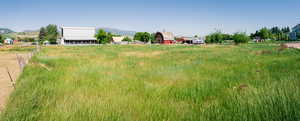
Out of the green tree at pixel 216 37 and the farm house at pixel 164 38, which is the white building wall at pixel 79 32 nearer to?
the farm house at pixel 164 38

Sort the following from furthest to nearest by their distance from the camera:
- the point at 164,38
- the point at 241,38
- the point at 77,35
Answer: the point at 164,38, the point at 77,35, the point at 241,38

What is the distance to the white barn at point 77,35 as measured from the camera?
6825cm

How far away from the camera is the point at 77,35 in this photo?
2822 inches

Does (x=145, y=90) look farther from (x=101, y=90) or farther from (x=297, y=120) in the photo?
(x=297, y=120)

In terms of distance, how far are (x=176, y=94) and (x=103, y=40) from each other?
222 feet

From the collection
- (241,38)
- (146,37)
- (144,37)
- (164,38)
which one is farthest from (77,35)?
(241,38)

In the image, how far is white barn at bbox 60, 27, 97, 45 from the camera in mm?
68250

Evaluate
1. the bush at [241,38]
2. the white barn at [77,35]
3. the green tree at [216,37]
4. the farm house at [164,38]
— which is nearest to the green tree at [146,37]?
the farm house at [164,38]

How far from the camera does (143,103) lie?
3590 mm

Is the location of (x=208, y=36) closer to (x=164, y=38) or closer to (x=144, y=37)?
(x=164, y=38)

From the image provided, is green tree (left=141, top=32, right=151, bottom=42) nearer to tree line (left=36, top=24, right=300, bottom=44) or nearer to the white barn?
tree line (left=36, top=24, right=300, bottom=44)

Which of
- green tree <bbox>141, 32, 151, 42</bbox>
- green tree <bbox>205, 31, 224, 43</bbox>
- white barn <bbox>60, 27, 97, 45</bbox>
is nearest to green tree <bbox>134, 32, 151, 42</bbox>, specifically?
green tree <bbox>141, 32, 151, 42</bbox>

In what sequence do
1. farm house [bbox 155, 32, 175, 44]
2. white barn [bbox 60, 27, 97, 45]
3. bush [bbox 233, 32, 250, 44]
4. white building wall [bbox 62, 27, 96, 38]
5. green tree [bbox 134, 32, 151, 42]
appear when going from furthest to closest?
1. green tree [bbox 134, 32, 151, 42]
2. farm house [bbox 155, 32, 175, 44]
3. white building wall [bbox 62, 27, 96, 38]
4. white barn [bbox 60, 27, 97, 45]
5. bush [bbox 233, 32, 250, 44]

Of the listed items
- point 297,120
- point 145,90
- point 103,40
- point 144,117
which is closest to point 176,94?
point 145,90
